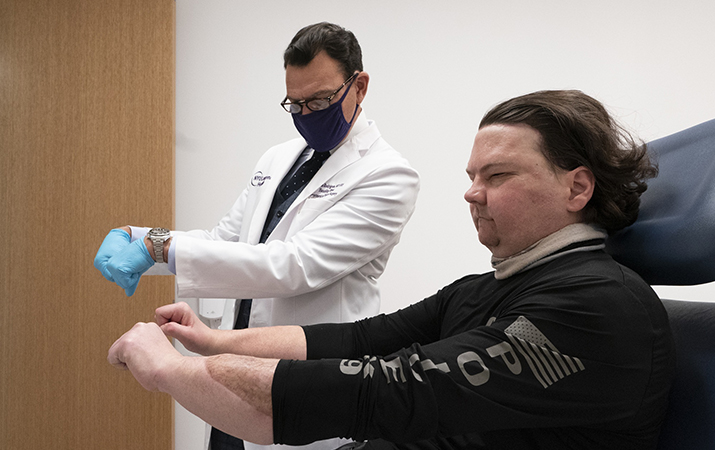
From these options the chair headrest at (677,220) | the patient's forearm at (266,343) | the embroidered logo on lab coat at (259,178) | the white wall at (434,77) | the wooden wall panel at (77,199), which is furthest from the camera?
the white wall at (434,77)

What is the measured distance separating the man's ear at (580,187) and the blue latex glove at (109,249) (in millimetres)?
1085

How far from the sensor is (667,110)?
9.24 ft

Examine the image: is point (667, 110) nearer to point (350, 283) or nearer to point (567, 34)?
point (567, 34)

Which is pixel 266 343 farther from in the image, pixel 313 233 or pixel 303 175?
pixel 303 175

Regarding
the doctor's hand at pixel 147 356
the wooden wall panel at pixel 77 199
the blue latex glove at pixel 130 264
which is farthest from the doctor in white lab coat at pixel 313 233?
the wooden wall panel at pixel 77 199

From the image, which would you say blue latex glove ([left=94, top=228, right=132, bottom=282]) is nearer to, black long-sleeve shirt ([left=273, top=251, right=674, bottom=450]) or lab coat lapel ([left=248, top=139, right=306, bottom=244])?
lab coat lapel ([left=248, top=139, right=306, bottom=244])

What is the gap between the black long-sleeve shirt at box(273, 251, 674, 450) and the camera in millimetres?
711

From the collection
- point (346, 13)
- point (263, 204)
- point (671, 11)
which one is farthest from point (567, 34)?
point (263, 204)

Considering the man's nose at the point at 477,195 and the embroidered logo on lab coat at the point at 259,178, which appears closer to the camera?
the man's nose at the point at 477,195

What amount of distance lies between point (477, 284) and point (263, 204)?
0.85 meters

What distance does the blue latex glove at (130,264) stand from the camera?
4.31 feet

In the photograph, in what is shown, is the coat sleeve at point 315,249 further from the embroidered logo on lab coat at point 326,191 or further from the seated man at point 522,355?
the seated man at point 522,355

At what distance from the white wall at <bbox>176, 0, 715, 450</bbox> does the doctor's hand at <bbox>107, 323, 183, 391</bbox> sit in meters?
1.86

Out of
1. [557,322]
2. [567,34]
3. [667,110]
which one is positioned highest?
[567,34]
